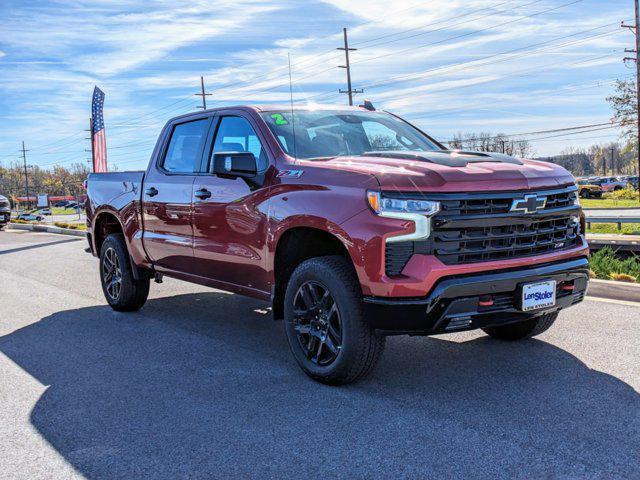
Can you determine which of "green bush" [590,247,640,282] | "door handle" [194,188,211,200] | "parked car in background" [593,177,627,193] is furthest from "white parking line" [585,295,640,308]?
"parked car in background" [593,177,627,193]

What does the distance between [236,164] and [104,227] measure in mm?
3457

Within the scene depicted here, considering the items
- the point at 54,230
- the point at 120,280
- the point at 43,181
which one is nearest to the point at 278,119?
the point at 120,280

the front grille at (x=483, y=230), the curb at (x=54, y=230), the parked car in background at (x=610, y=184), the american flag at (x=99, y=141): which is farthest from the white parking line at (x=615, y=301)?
the parked car in background at (x=610, y=184)

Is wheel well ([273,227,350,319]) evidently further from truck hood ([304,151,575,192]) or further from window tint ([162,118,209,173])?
window tint ([162,118,209,173])

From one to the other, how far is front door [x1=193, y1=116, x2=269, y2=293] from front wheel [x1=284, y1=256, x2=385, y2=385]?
488 millimetres

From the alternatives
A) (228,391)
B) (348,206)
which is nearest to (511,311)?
(348,206)

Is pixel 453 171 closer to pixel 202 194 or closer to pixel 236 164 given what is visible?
pixel 236 164

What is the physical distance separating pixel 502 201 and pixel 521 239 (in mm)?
286

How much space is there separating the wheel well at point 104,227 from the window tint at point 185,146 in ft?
5.05

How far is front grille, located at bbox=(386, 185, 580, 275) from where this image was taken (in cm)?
391

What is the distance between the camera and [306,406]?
13.5ft

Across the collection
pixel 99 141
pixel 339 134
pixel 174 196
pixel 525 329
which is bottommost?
pixel 525 329

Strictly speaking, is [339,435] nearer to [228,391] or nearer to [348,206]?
[228,391]

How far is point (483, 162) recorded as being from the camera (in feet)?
14.5
